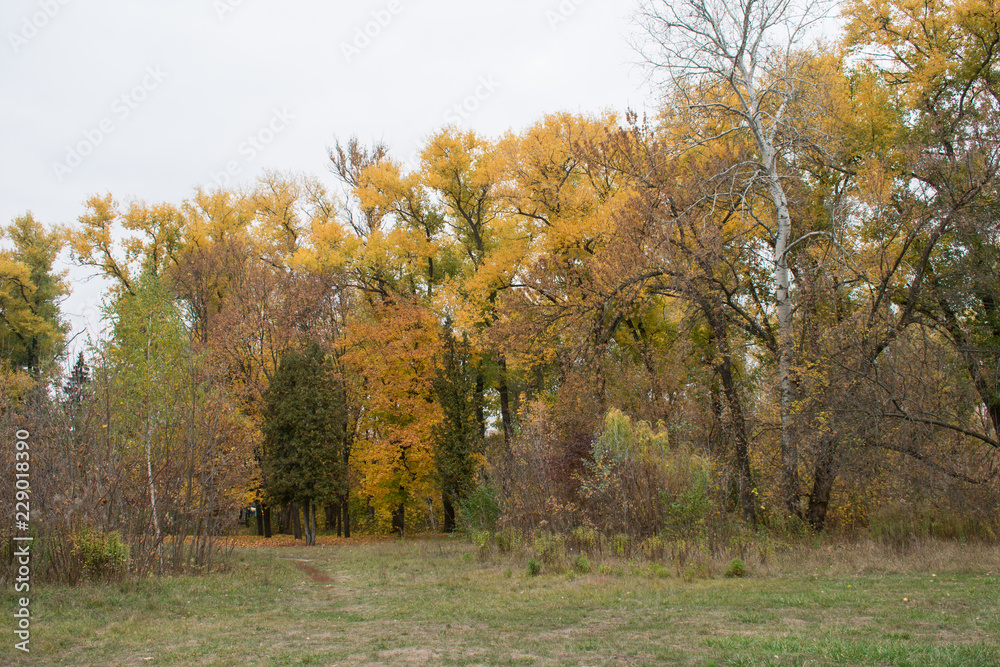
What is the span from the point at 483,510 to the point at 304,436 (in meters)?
7.68

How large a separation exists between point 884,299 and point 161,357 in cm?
1398

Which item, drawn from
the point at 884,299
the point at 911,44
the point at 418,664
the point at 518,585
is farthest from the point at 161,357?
the point at 911,44

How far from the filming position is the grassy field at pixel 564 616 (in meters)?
5.36

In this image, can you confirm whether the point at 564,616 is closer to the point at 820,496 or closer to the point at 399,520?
the point at 820,496

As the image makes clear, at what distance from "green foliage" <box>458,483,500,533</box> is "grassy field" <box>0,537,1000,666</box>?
14.9ft

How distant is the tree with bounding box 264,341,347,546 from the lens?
868 inches

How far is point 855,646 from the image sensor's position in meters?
5.03

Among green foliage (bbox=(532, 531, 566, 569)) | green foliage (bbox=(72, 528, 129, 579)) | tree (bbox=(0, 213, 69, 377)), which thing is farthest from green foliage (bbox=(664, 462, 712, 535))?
tree (bbox=(0, 213, 69, 377))

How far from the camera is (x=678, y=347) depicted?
14867 mm

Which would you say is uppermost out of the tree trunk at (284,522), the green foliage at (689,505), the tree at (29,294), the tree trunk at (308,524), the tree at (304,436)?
the tree at (29,294)

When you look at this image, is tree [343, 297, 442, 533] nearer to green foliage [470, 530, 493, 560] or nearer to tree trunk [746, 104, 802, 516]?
green foliage [470, 530, 493, 560]

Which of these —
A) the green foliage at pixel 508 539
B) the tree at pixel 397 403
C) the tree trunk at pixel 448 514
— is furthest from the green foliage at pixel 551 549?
the tree trunk at pixel 448 514

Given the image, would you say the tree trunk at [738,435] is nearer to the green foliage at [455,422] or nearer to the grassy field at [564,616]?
the grassy field at [564,616]

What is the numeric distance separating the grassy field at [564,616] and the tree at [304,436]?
403 inches
